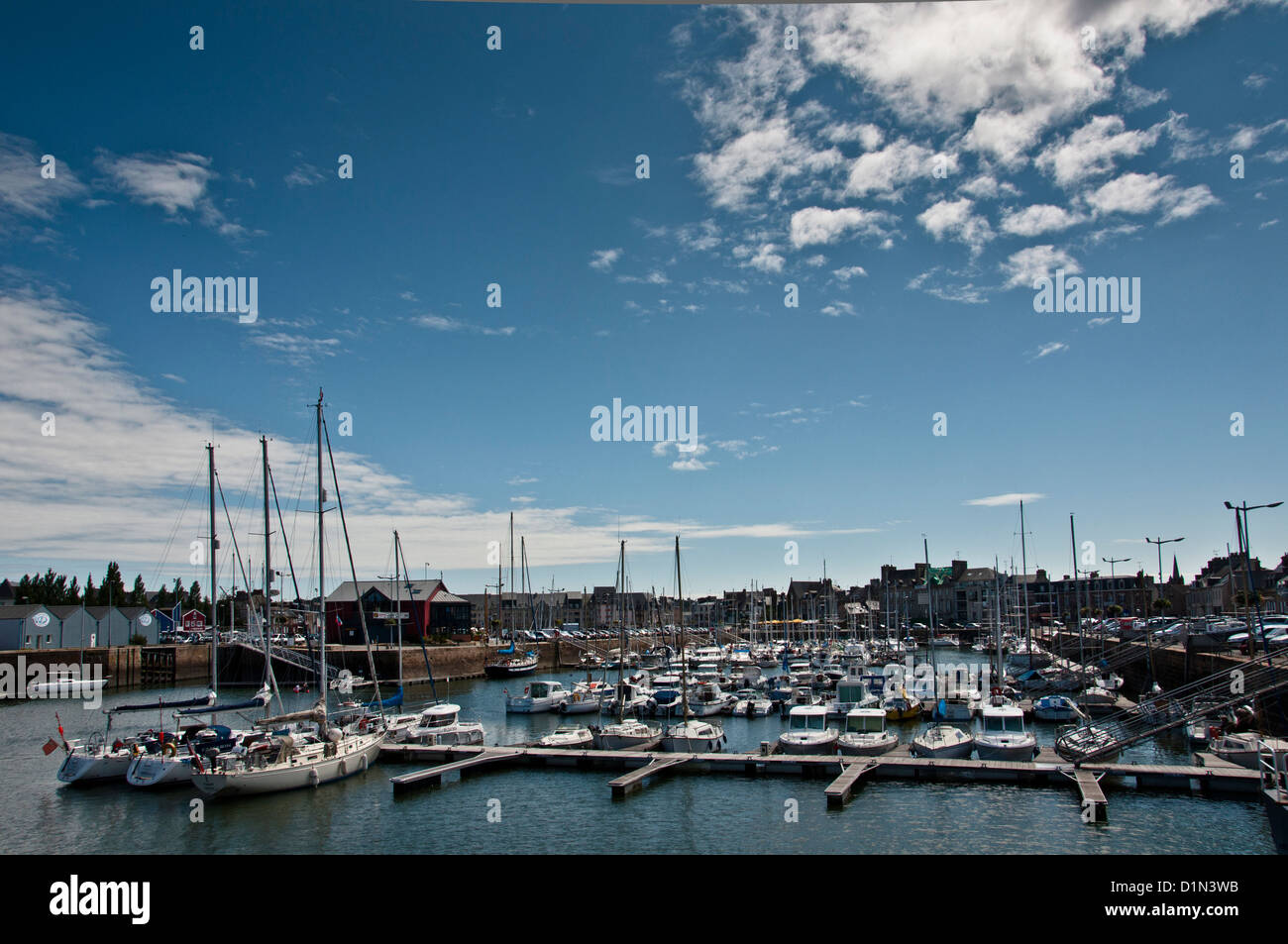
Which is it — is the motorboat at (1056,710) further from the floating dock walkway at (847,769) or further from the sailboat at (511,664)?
the sailboat at (511,664)

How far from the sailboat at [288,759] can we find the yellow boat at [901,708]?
2766 cm

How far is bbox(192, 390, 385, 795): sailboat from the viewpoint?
2855 cm

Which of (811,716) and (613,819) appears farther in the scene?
(811,716)

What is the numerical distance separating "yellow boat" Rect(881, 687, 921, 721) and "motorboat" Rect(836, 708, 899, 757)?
9382mm

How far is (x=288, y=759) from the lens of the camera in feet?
99.0

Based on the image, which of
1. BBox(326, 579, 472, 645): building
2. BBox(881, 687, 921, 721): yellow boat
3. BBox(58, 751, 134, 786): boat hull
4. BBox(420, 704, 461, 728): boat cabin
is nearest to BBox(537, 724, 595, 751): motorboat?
BBox(420, 704, 461, 728): boat cabin

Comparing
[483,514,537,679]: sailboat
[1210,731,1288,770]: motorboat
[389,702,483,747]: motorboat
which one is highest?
[1210,731,1288,770]: motorboat

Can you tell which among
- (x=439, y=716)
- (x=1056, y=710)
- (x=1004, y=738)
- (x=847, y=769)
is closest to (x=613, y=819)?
(x=847, y=769)

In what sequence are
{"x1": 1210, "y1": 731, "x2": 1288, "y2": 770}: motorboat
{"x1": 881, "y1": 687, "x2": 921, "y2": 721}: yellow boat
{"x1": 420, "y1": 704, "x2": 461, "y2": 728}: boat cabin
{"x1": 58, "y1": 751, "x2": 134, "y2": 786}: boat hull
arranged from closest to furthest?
{"x1": 1210, "y1": 731, "x2": 1288, "y2": 770}: motorboat, {"x1": 58, "y1": 751, "x2": 134, "y2": 786}: boat hull, {"x1": 420, "y1": 704, "x2": 461, "y2": 728}: boat cabin, {"x1": 881, "y1": 687, "x2": 921, "y2": 721}: yellow boat

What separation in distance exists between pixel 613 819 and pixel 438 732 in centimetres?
1599

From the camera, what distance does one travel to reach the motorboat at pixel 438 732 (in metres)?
39.8

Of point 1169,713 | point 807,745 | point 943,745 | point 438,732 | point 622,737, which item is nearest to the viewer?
point 1169,713

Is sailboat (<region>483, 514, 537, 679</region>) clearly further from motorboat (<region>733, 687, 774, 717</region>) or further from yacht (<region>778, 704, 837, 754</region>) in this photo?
yacht (<region>778, 704, 837, 754</region>)

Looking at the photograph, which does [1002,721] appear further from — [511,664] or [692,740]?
[511,664]
